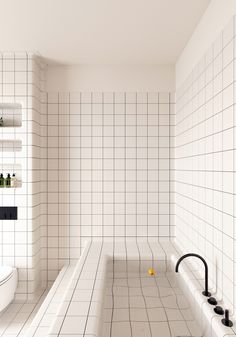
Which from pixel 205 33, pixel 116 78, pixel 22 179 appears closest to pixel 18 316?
pixel 22 179

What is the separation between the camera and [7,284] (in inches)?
104

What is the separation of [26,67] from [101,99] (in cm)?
79

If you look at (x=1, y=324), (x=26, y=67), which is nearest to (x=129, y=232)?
(x=1, y=324)

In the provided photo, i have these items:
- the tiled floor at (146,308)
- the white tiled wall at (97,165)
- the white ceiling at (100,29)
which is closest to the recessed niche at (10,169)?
the white tiled wall at (97,165)

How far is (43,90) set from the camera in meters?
3.19

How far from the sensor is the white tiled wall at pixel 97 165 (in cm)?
319

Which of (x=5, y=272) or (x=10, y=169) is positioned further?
(x=10, y=169)

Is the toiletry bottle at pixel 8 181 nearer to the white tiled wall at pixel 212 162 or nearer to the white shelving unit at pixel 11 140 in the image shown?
the white shelving unit at pixel 11 140

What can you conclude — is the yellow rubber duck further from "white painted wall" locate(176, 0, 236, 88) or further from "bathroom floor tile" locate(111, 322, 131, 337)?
"white painted wall" locate(176, 0, 236, 88)

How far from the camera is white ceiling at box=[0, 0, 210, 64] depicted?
80.7 inches

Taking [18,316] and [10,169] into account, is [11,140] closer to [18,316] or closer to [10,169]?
[10,169]

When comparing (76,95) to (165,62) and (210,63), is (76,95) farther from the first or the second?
(210,63)

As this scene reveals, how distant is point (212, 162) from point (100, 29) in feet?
4.45

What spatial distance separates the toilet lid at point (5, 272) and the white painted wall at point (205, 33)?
7.71ft
